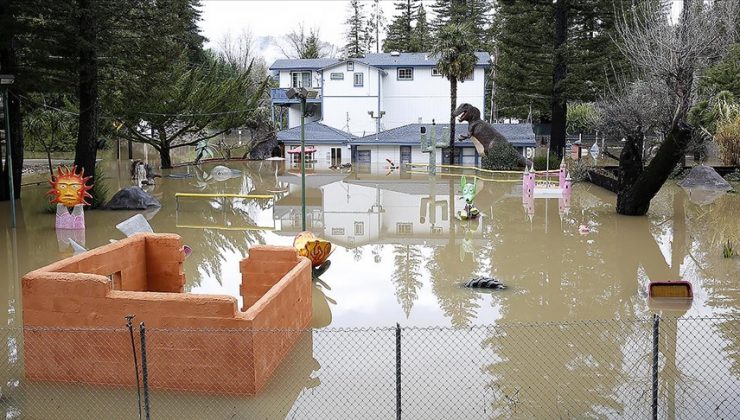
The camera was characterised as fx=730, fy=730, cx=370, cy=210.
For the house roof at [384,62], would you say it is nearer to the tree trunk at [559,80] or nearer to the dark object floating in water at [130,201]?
the tree trunk at [559,80]

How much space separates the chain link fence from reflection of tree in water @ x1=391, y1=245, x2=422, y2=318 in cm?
282

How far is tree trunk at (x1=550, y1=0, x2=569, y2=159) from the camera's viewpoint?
132 ft

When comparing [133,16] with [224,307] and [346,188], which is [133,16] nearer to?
[346,188]

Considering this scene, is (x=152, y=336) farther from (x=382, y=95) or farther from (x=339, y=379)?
(x=382, y=95)

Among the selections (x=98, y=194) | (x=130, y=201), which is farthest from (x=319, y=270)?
(x=98, y=194)

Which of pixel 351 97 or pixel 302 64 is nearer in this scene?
pixel 351 97

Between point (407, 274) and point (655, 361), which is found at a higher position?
point (655, 361)

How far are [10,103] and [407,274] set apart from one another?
18.4 m

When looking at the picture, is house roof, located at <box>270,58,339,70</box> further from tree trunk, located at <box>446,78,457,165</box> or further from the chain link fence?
the chain link fence

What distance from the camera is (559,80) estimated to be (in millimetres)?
40812

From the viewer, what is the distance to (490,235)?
814 inches

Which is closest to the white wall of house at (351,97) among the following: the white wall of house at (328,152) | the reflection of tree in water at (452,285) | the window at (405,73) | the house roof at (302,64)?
the window at (405,73)

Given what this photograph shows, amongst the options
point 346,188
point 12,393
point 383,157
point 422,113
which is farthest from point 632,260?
point 422,113

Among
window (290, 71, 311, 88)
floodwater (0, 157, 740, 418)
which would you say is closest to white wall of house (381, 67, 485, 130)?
window (290, 71, 311, 88)
